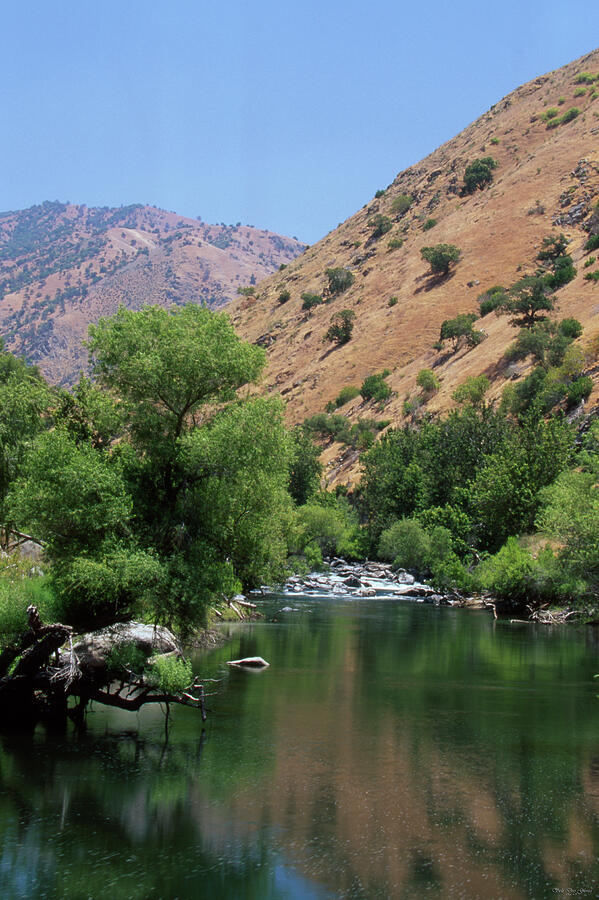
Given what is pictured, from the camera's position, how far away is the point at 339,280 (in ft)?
452

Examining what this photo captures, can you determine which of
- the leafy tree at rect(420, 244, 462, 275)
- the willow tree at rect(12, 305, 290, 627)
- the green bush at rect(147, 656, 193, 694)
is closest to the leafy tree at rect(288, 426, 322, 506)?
the leafy tree at rect(420, 244, 462, 275)

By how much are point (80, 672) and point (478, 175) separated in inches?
5151

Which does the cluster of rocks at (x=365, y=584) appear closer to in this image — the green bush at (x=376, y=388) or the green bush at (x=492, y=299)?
the green bush at (x=376, y=388)

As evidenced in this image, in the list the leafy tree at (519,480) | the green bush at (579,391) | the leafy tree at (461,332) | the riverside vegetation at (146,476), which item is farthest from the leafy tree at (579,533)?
the leafy tree at (461,332)

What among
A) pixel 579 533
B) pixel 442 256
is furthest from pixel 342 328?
pixel 579 533

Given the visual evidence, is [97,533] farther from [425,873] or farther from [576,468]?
[576,468]

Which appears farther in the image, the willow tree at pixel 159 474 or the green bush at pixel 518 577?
the green bush at pixel 518 577

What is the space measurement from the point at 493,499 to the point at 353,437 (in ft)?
134

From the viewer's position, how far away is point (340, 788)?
18.2 meters

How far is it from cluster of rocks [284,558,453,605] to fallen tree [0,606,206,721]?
130 ft

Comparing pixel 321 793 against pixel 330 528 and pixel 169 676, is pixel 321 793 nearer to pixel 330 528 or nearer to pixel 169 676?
pixel 169 676

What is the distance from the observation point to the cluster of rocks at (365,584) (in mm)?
62875

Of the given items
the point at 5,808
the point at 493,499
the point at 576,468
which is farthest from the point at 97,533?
the point at 576,468

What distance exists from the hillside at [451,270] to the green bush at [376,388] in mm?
1103
